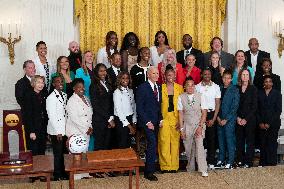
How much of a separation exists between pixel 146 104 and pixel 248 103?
1.84 m

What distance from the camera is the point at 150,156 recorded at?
825cm

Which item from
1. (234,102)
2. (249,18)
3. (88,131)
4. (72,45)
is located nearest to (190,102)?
(234,102)

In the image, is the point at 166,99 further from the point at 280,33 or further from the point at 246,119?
the point at 280,33

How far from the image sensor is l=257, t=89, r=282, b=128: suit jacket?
29.8 feet

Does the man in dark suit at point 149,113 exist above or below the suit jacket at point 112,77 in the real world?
below

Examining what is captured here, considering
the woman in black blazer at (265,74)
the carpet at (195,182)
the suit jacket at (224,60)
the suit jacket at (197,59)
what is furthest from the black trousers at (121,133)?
the woman in black blazer at (265,74)

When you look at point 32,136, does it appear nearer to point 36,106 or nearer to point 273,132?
point 36,106

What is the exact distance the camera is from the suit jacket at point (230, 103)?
29.2 ft

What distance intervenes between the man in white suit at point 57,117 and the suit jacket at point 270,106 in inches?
135

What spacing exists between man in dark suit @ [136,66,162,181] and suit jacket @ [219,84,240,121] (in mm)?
1281

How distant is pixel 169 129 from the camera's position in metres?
8.61

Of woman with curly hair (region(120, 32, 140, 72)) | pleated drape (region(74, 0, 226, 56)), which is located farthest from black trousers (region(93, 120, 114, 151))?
pleated drape (region(74, 0, 226, 56))

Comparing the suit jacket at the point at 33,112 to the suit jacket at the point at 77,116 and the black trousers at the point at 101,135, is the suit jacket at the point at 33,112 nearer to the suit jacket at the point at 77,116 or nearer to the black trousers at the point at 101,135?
the suit jacket at the point at 77,116

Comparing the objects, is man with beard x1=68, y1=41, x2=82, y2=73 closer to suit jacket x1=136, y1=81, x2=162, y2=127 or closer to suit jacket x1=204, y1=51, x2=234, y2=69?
suit jacket x1=136, y1=81, x2=162, y2=127
